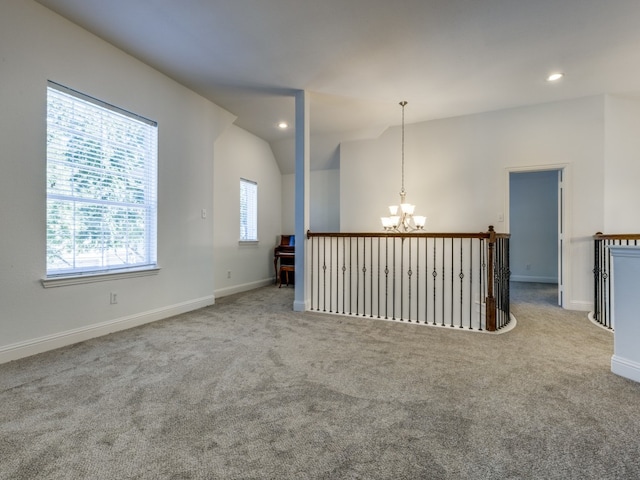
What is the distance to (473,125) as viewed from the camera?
475cm

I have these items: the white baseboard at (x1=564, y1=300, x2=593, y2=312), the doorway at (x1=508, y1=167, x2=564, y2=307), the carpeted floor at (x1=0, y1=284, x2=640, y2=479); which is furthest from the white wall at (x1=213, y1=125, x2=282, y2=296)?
the doorway at (x1=508, y1=167, x2=564, y2=307)

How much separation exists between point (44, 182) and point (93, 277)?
2.97 ft

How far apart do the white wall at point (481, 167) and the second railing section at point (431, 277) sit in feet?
1.69

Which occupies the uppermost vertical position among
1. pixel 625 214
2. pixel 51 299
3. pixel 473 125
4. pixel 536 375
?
pixel 473 125

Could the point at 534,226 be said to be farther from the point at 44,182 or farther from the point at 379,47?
the point at 44,182

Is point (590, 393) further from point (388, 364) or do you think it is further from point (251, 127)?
point (251, 127)

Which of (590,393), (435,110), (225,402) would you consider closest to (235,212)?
(435,110)

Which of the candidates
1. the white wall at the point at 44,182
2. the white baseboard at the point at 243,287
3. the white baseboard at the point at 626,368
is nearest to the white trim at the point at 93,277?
the white wall at the point at 44,182

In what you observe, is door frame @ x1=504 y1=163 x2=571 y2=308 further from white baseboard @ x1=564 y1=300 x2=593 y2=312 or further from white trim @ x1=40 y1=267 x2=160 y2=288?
white trim @ x1=40 y1=267 x2=160 y2=288

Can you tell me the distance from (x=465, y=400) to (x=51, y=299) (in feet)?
10.6

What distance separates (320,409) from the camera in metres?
1.68

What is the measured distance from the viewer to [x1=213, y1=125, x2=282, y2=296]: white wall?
4949 millimetres

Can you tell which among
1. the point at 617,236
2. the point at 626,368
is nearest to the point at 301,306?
the point at 626,368

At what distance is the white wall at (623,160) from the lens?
4004 millimetres
